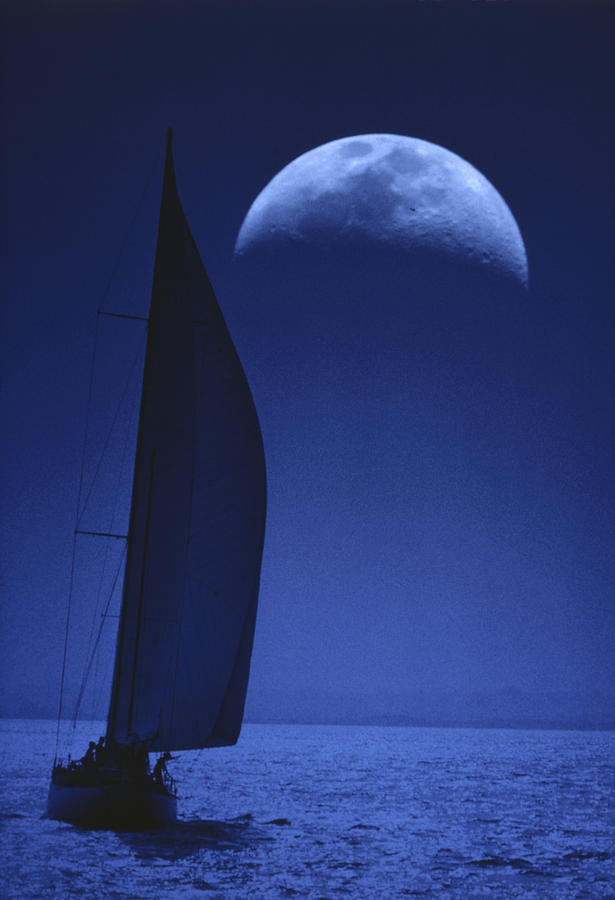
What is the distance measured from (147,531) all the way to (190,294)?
12.3 feet

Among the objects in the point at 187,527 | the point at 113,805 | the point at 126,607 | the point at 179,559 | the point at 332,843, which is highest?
the point at 187,527

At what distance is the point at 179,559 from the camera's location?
1728cm

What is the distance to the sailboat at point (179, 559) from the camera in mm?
16609

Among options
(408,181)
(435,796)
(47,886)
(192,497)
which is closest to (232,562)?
(192,497)

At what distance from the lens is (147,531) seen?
1752 centimetres

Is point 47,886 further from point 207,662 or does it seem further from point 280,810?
point 280,810

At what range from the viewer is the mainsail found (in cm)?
1684

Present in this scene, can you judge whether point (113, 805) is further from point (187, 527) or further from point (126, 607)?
point (187, 527)

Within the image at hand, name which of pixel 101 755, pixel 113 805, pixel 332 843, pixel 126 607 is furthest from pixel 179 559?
pixel 332 843

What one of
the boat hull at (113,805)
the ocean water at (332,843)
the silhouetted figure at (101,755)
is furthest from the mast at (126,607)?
the ocean water at (332,843)

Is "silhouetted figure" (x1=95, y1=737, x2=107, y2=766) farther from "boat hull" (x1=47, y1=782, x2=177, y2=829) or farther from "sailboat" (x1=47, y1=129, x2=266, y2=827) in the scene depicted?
"boat hull" (x1=47, y1=782, x2=177, y2=829)

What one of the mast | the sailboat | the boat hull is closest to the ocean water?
the boat hull

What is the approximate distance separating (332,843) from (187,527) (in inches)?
207

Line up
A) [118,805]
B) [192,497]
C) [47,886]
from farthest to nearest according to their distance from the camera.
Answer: [192,497] → [118,805] → [47,886]
